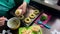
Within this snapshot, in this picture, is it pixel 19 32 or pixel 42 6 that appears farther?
pixel 42 6

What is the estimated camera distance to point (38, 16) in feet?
3.32

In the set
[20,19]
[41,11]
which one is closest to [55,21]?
[41,11]

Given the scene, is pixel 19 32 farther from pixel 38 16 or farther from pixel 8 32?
pixel 38 16

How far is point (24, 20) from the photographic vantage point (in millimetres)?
973

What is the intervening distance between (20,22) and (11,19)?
0.06m

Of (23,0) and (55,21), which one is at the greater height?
(23,0)

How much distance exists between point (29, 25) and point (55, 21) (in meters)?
0.19

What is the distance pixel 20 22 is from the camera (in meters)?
0.97

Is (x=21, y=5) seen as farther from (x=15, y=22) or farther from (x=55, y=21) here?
(x=55, y=21)

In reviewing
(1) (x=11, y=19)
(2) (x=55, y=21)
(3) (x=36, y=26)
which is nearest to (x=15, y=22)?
(1) (x=11, y=19)

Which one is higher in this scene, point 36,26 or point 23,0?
point 23,0

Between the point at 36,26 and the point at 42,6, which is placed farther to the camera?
the point at 42,6

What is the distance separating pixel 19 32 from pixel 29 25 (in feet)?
0.27

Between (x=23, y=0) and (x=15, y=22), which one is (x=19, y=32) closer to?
(x=15, y=22)
